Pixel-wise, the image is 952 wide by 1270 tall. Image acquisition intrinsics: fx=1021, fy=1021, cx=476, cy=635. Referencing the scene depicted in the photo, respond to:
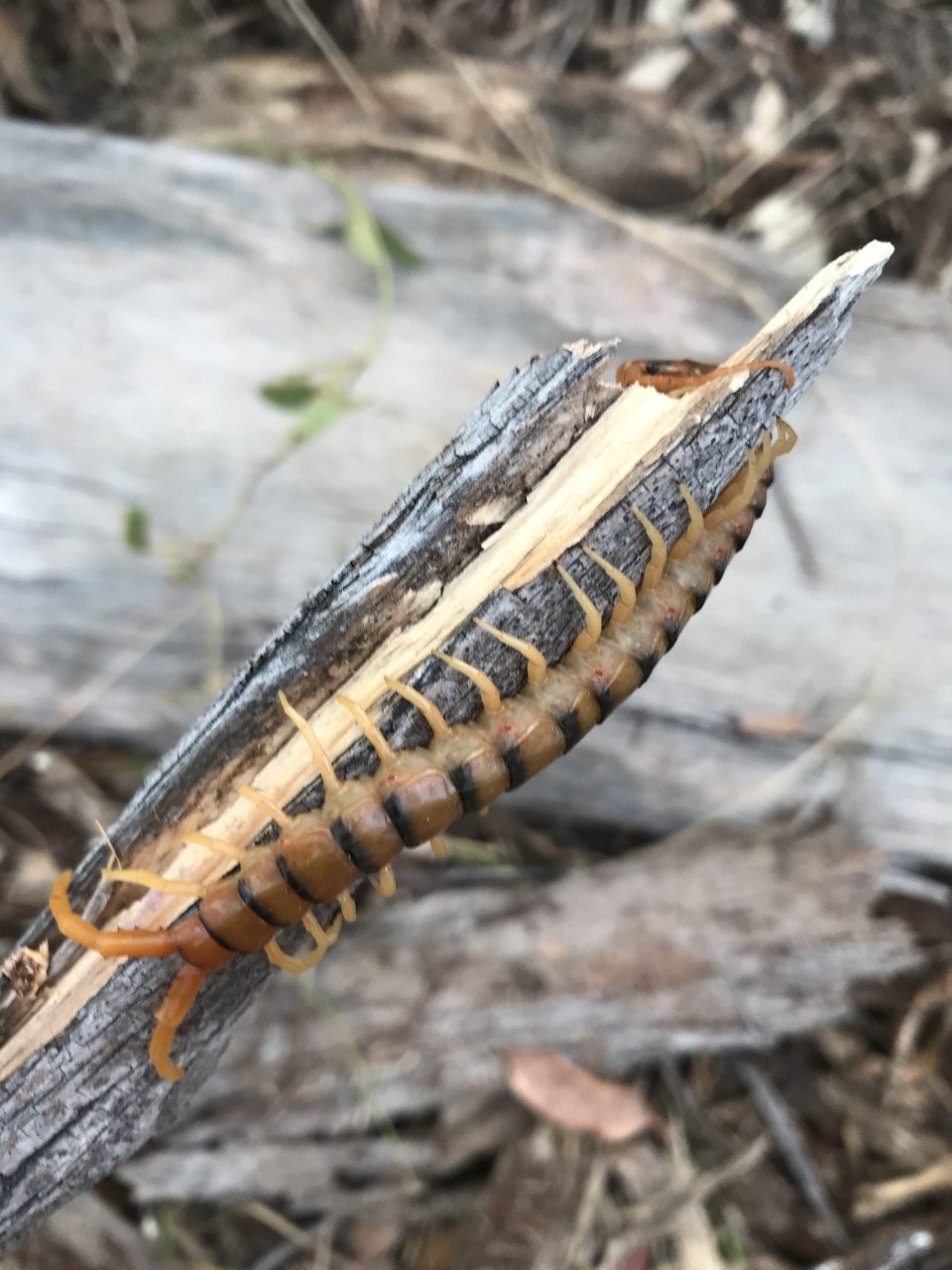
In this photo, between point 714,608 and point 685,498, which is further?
point 714,608

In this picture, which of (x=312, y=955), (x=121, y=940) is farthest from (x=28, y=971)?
(x=312, y=955)

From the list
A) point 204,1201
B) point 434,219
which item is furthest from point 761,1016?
point 434,219

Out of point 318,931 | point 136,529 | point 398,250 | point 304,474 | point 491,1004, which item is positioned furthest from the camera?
point 398,250

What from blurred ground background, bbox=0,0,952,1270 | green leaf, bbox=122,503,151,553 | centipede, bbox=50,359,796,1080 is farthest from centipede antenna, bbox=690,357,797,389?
green leaf, bbox=122,503,151,553

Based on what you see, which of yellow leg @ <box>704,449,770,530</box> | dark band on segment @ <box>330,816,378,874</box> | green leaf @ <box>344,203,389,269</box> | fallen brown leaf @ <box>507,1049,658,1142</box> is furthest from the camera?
green leaf @ <box>344,203,389,269</box>

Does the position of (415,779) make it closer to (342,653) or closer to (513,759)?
(513,759)

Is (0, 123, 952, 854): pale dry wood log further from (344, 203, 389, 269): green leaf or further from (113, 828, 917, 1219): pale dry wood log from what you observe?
(113, 828, 917, 1219): pale dry wood log

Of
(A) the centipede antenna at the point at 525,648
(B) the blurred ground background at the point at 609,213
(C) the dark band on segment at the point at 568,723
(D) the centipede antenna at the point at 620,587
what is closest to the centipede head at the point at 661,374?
(D) the centipede antenna at the point at 620,587

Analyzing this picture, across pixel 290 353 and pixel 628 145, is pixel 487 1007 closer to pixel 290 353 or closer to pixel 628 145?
pixel 290 353
